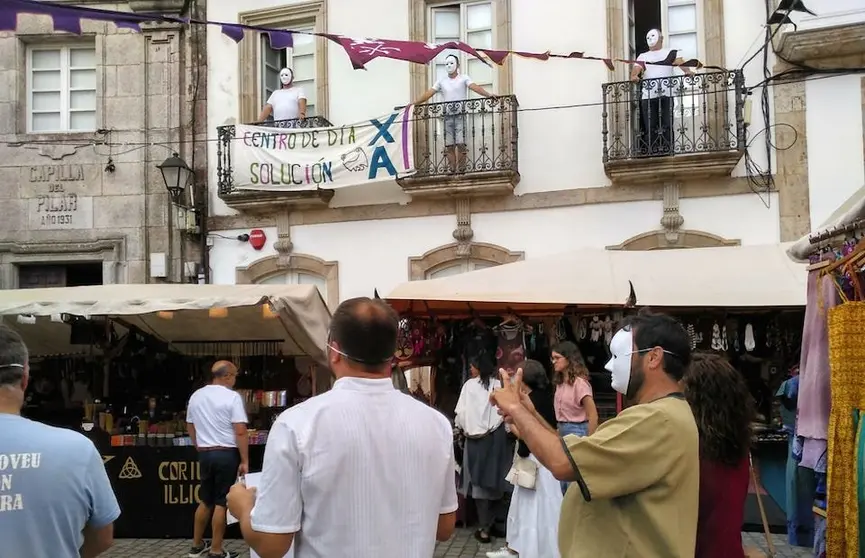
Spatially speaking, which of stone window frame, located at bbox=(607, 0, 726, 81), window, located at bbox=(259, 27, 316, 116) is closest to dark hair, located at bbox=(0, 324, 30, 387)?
stone window frame, located at bbox=(607, 0, 726, 81)

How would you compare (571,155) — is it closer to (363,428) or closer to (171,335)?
(171,335)

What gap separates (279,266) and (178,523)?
531 centimetres

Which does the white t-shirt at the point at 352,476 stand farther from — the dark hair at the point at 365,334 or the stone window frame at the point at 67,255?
the stone window frame at the point at 67,255

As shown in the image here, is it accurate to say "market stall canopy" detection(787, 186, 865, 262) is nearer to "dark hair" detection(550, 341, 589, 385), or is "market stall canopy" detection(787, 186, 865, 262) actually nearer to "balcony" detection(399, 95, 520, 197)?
"dark hair" detection(550, 341, 589, 385)

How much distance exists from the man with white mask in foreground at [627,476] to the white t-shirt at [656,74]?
8.92 metres

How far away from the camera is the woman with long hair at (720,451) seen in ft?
9.03

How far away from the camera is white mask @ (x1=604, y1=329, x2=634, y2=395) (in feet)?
8.68

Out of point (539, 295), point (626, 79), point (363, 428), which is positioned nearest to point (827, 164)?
point (626, 79)

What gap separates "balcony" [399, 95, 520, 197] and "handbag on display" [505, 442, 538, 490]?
5638mm

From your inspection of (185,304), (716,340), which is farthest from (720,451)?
(185,304)

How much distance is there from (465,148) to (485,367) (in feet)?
15.0

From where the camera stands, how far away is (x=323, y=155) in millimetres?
11797

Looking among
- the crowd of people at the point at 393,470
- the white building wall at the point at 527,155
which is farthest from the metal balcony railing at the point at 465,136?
the crowd of people at the point at 393,470

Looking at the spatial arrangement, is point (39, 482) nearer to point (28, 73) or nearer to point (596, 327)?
point (596, 327)
